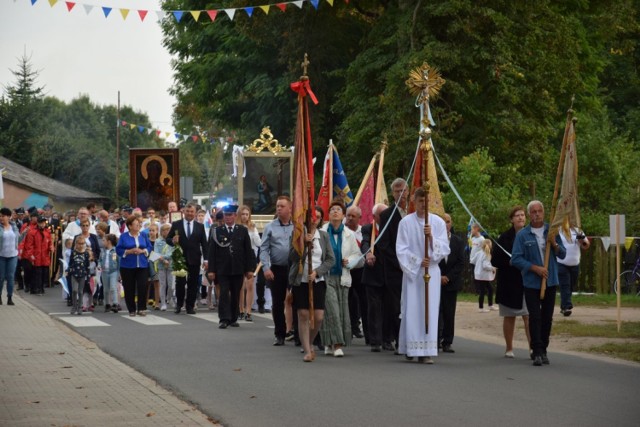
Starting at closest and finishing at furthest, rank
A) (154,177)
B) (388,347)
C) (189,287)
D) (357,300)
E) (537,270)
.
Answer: (537,270), (388,347), (357,300), (189,287), (154,177)

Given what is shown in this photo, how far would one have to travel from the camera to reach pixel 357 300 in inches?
666

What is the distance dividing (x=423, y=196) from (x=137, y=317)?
8597mm

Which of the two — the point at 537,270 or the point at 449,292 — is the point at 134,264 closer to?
the point at 449,292

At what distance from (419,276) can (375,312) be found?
4.64ft

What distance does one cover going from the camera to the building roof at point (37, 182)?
68.6 meters

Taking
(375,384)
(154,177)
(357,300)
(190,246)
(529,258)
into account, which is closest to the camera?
(375,384)

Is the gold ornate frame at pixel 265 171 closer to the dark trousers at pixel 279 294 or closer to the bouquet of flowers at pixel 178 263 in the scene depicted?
the bouquet of flowers at pixel 178 263

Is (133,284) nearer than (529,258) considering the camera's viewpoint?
No

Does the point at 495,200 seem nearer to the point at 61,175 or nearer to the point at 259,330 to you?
the point at 259,330

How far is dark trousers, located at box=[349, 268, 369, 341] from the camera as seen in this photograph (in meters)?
16.0

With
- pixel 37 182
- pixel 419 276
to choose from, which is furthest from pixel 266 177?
pixel 37 182

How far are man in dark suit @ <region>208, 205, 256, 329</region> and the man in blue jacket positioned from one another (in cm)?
612

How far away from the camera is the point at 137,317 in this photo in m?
20.9

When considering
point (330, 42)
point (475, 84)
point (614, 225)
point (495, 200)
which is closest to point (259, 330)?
point (614, 225)
